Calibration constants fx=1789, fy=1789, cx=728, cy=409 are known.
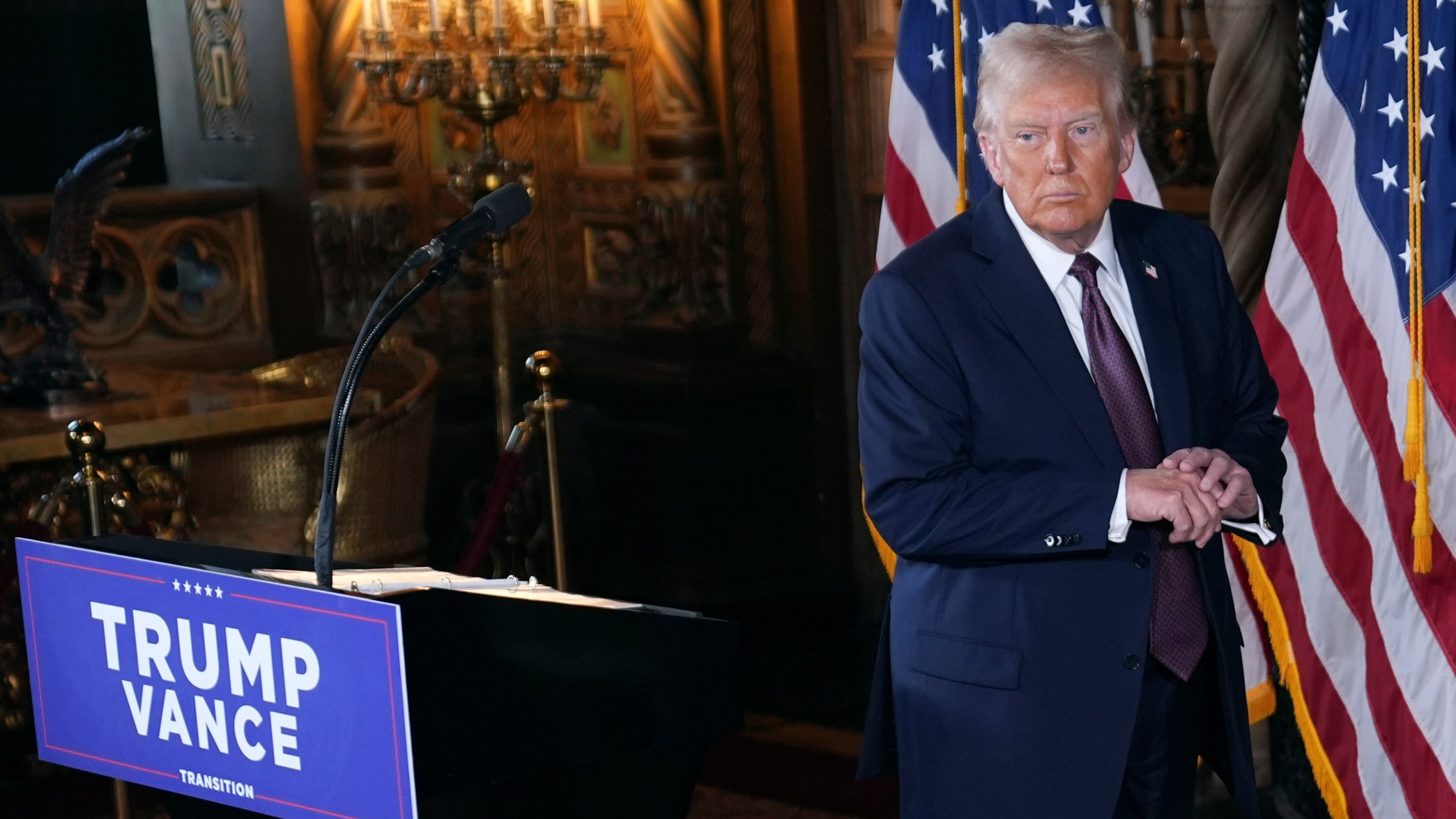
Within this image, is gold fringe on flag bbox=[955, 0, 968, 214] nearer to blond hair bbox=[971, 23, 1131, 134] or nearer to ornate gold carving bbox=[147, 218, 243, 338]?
blond hair bbox=[971, 23, 1131, 134]

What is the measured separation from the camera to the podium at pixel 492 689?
1920 millimetres

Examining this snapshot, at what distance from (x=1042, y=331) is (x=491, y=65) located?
11.2 feet

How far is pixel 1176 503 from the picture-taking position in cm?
216

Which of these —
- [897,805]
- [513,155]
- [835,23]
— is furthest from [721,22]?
[897,805]

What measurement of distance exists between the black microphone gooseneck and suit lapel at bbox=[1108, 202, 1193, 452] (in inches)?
33.9

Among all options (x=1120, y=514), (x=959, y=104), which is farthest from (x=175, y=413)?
(x=1120, y=514)

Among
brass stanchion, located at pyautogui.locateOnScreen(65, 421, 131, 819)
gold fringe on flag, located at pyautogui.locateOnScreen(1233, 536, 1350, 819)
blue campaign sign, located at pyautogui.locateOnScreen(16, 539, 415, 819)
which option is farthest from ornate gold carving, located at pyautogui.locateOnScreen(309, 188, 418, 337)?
blue campaign sign, located at pyautogui.locateOnScreen(16, 539, 415, 819)

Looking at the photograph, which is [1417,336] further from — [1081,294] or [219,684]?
[219,684]

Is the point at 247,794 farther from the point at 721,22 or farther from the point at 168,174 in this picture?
the point at 168,174

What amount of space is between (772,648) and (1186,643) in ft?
11.4

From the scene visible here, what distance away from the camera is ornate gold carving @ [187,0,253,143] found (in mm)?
5938

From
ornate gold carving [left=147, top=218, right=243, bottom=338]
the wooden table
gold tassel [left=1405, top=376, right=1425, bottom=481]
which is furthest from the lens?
ornate gold carving [left=147, top=218, right=243, bottom=338]

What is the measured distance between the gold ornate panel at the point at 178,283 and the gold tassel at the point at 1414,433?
4.01 metres

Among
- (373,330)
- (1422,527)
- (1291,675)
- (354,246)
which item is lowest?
(1291,675)
